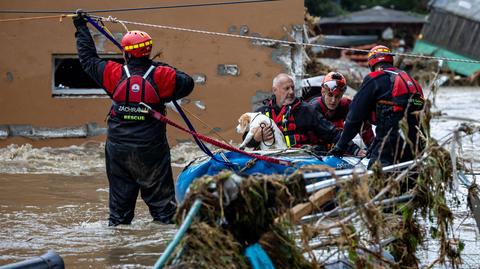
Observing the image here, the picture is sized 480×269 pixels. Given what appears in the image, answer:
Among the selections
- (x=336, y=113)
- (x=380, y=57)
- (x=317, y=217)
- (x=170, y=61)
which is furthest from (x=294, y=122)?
(x=170, y=61)

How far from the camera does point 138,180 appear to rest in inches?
350

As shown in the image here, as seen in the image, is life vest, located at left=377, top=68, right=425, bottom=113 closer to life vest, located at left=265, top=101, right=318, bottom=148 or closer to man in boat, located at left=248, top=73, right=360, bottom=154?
man in boat, located at left=248, top=73, right=360, bottom=154

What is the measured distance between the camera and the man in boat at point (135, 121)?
8.65 m

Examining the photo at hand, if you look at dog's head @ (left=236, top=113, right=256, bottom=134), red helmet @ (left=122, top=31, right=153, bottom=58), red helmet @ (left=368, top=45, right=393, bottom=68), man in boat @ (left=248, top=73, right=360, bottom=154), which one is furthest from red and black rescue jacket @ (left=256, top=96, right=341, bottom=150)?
red helmet @ (left=122, top=31, right=153, bottom=58)

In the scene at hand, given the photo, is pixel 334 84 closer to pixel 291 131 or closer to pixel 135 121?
pixel 291 131

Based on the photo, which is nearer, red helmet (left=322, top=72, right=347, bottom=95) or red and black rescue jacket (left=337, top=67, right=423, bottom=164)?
red and black rescue jacket (left=337, top=67, right=423, bottom=164)

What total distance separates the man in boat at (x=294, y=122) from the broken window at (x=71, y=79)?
4.44 m

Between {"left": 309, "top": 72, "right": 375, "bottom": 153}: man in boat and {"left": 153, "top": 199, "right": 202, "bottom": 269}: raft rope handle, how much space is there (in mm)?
4515

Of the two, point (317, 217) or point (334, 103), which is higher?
point (317, 217)

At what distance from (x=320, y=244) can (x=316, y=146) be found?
152 inches

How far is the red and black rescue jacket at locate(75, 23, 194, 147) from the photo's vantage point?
28.2 ft

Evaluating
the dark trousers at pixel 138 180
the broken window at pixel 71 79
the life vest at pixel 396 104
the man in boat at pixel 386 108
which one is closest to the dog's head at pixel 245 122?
the dark trousers at pixel 138 180

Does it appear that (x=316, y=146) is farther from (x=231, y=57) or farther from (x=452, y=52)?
(x=452, y=52)

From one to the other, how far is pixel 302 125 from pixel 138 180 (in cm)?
183
